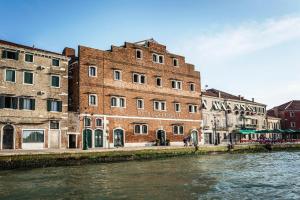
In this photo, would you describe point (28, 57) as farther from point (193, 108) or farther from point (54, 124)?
point (193, 108)

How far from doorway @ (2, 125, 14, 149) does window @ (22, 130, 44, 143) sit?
3.66ft

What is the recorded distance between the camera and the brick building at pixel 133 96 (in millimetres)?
37531

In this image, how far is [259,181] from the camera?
18.0m

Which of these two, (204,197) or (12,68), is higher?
(12,68)

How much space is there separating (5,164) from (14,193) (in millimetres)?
8977

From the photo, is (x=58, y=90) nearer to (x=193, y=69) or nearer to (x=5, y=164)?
(x=5, y=164)

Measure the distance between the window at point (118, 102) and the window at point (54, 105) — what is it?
6560 mm

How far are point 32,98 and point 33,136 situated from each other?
3687 mm

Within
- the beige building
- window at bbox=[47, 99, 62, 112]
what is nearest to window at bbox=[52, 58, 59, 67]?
window at bbox=[47, 99, 62, 112]

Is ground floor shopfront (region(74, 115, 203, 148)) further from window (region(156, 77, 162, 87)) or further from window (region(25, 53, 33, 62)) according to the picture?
window (region(25, 53, 33, 62))

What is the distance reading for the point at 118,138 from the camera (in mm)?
39781

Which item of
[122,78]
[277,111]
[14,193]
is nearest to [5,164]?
[14,193]

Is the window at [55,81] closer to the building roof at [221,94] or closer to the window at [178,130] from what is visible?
the window at [178,130]

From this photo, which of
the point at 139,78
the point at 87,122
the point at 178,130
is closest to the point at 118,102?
the point at 139,78
